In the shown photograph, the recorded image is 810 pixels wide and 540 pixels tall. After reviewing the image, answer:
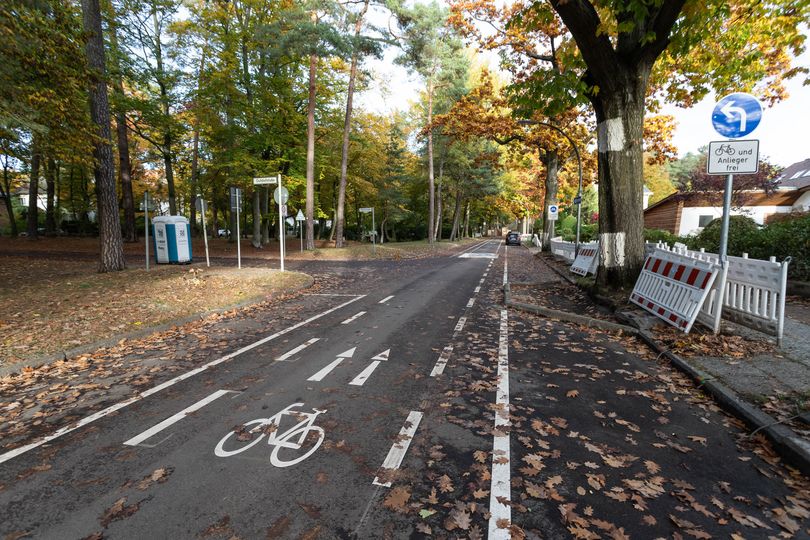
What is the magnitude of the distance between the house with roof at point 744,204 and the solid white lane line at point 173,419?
29940 mm

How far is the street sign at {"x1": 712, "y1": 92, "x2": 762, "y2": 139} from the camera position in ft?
20.0

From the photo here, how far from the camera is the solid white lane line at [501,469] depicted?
2603 millimetres

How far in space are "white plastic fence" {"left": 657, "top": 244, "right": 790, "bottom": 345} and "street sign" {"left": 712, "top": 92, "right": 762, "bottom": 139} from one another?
2015mm

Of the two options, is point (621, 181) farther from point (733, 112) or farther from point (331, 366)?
point (331, 366)

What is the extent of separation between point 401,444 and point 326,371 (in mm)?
2146

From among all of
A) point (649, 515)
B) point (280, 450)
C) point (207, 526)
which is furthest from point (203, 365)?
point (649, 515)

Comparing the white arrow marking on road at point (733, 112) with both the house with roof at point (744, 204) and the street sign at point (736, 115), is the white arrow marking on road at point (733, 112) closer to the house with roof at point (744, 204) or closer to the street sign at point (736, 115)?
the street sign at point (736, 115)

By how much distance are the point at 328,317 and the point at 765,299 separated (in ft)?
25.8

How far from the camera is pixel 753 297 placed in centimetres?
647

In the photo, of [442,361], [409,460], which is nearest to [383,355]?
[442,361]

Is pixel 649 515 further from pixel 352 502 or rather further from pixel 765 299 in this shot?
pixel 765 299

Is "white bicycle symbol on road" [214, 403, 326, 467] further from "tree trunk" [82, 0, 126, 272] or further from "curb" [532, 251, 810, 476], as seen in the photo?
"tree trunk" [82, 0, 126, 272]

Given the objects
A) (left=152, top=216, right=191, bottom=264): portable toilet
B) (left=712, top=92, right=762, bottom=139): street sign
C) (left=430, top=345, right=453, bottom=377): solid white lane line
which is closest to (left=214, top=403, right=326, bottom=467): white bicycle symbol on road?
(left=430, top=345, right=453, bottom=377): solid white lane line

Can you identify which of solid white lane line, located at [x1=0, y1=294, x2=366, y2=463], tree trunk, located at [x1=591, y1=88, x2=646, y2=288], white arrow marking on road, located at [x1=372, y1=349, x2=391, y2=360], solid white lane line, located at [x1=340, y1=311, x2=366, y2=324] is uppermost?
tree trunk, located at [x1=591, y1=88, x2=646, y2=288]
